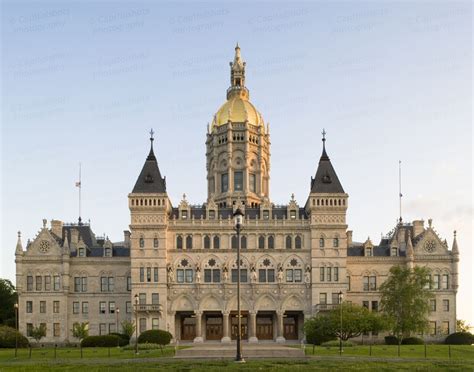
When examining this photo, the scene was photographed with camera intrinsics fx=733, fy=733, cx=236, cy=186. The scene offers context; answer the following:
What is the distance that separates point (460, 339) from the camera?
316 ft

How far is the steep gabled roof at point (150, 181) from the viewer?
10069cm

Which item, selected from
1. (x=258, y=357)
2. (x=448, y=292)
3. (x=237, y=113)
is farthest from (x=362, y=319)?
(x=237, y=113)

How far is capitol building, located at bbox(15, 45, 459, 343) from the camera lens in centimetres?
9925

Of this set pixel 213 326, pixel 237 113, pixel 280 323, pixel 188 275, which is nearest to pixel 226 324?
pixel 213 326

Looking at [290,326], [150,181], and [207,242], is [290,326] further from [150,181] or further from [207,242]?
[150,181]

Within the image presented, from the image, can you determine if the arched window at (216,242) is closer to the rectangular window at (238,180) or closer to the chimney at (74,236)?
the rectangular window at (238,180)

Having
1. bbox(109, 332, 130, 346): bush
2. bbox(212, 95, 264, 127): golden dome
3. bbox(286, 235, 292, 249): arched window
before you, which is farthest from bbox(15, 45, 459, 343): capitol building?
bbox(212, 95, 264, 127): golden dome

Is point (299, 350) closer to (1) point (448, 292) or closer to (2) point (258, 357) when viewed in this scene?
(2) point (258, 357)

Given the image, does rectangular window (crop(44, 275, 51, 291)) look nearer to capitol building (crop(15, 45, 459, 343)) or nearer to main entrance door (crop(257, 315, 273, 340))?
capitol building (crop(15, 45, 459, 343))

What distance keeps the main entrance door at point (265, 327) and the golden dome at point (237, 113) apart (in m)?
32.4

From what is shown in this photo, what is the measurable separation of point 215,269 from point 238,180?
63.1 feet

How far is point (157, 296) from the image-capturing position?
98.7 metres

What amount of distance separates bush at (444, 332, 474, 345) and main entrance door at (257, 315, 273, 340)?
78.0 feet

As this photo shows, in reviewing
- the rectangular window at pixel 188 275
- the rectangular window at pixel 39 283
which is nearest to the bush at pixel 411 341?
the rectangular window at pixel 188 275
